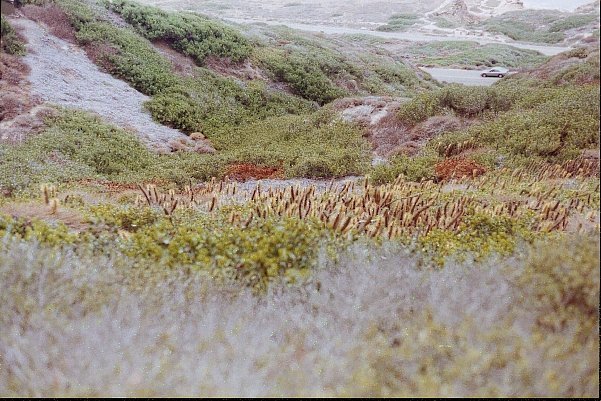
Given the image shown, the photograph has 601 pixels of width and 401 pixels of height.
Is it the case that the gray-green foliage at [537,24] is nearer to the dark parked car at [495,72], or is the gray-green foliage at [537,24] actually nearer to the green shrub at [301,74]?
the dark parked car at [495,72]

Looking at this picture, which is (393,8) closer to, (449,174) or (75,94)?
(449,174)

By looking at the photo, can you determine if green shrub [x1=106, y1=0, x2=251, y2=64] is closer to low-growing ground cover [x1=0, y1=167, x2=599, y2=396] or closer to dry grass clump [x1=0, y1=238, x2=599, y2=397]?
low-growing ground cover [x1=0, y1=167, x2=599, y2=396]

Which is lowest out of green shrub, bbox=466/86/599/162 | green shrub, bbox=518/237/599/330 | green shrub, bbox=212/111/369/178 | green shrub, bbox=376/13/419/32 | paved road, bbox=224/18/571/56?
green shrub, bbox=212/111/369/178

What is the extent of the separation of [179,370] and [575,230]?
3.24m

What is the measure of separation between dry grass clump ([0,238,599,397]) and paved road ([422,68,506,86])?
817 centimetres

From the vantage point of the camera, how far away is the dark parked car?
1021 cm

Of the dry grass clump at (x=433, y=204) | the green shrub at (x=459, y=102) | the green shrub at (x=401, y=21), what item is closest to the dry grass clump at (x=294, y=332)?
the dry grass clump at (x=433, y=204)

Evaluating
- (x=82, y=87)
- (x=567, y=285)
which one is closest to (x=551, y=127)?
(x=567, y=285)

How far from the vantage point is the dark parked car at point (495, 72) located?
10.2 m

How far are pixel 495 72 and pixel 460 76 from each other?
136 centimetres

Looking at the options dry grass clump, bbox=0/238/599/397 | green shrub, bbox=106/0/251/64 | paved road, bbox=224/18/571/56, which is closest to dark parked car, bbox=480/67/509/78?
paved road, bbox=224/18/571/56

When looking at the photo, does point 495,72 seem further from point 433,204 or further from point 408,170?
point 433,204

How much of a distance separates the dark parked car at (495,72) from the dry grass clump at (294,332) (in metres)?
7.33

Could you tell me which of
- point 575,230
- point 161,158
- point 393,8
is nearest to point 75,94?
point 161,158
